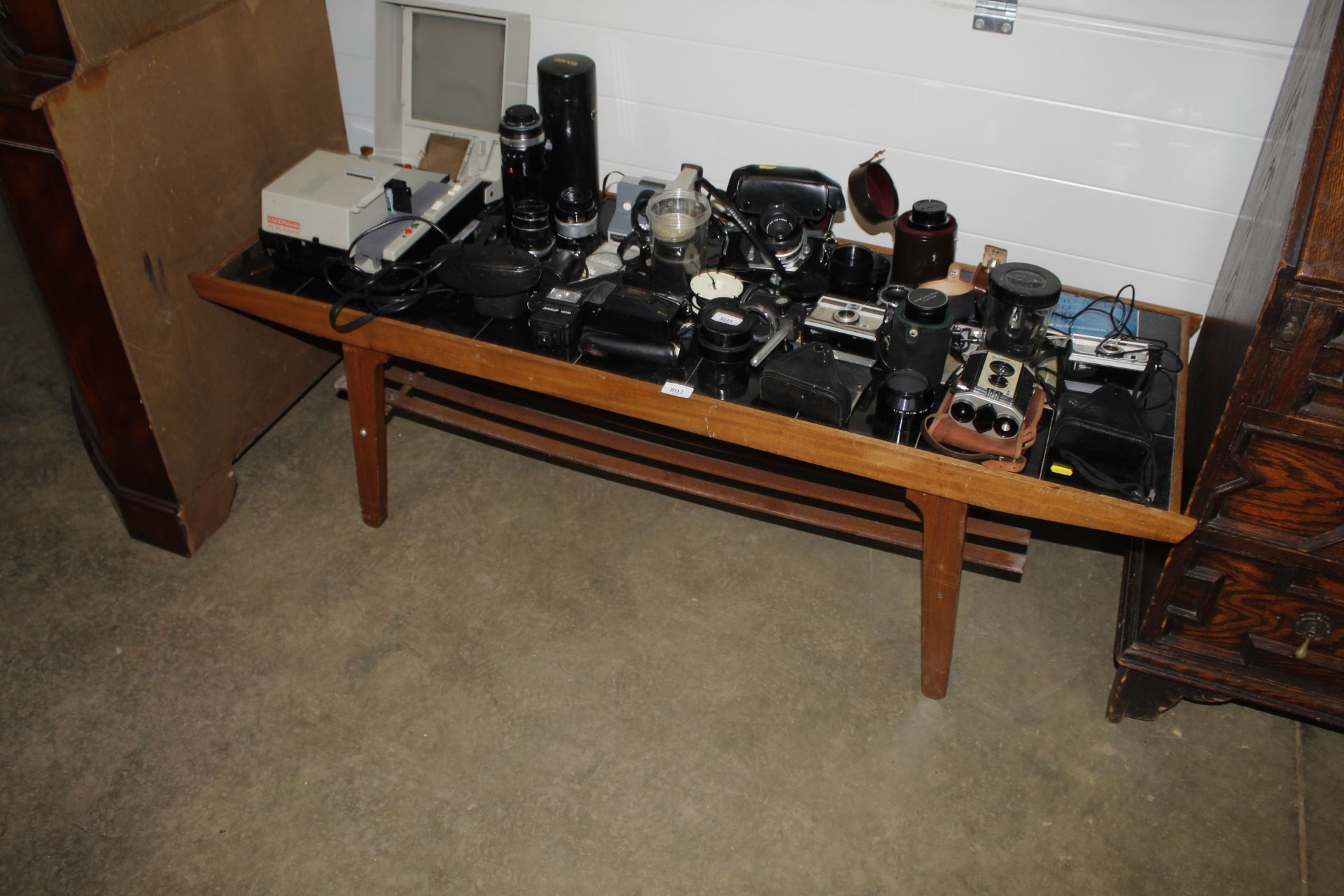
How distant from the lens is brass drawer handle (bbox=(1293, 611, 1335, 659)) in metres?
1.73

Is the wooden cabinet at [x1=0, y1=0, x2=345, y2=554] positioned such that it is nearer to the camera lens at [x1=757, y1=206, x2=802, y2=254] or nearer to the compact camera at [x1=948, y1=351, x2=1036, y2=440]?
the camera lens at [x1=757, y1=206, x2=802, y2=254]

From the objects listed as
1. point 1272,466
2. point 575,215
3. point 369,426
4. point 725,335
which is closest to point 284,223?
point 369,426

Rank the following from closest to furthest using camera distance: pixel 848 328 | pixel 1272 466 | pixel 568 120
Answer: pixel 1272 466 → pixel 848 328 → pixel 568 120

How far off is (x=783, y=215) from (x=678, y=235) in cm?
25

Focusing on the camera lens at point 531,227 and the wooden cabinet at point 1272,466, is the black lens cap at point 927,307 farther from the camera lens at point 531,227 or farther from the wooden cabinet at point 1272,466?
the camera lens at point 531,227

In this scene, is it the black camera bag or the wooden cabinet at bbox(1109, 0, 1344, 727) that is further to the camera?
the black camera bag

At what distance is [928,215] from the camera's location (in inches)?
82.0

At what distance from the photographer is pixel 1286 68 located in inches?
75.7

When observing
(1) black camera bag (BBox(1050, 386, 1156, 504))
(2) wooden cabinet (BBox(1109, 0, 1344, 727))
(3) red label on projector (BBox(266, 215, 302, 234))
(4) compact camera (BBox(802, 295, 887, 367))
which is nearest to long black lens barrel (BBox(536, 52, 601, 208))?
(3) red label on projector (BBox(266, 215, 302, 234))

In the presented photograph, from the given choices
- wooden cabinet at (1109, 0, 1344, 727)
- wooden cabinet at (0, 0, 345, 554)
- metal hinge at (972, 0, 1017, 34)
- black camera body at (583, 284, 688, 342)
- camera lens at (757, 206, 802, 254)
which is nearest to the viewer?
wooden cabinet at (1109, 0, 1344, 727)

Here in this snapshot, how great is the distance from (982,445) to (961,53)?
36.9 inches

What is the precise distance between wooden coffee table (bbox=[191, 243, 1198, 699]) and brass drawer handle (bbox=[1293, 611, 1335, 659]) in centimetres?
29

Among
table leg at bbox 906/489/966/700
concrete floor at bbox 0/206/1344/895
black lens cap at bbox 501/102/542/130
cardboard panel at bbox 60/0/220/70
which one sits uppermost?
cardboard panel at bbox 60/0/220/70

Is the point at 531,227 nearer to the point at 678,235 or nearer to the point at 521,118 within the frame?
the point at 521,118
